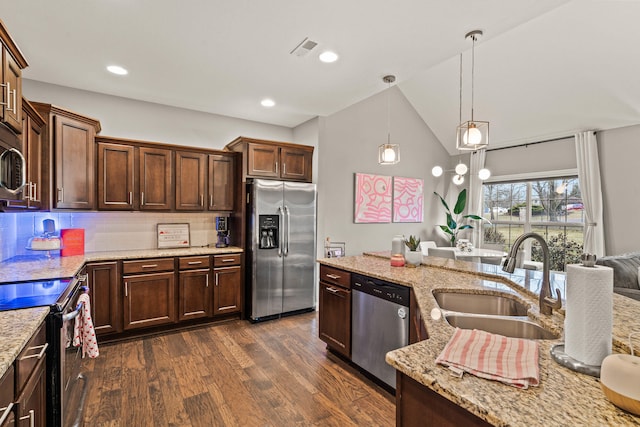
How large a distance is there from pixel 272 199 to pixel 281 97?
1236mm

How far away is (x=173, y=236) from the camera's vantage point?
4.06 m

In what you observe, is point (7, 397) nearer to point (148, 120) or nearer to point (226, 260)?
point (226, 260)

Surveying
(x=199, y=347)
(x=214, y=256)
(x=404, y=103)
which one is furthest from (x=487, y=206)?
(x=199, y=347)

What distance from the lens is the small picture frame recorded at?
3.99 m

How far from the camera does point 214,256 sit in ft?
12.5

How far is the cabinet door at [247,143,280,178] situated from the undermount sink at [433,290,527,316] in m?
2.74

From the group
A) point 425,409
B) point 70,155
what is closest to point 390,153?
point 425,409

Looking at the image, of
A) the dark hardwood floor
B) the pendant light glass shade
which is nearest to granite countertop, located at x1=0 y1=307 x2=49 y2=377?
the dark hardwood floor

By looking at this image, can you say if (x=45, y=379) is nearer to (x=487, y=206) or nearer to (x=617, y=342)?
(x=617, y=342)

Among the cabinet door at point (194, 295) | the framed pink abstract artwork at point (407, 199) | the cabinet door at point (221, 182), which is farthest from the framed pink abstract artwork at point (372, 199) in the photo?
the cabinet door at point (194, 295)

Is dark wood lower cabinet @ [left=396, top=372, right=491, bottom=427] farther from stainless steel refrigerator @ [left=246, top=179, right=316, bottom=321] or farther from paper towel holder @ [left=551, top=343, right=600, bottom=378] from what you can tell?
stainless steel refrigerator @ [left=246, top=179, right=316, bottom=321]

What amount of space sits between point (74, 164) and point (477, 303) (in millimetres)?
3767

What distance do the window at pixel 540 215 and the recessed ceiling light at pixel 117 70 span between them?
6.13m

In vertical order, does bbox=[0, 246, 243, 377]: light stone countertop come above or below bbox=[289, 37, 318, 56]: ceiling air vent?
below
